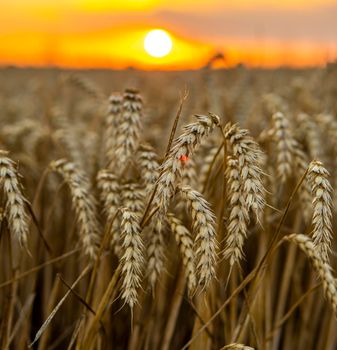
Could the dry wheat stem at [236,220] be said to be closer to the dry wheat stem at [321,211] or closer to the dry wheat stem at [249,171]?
the dry wheat stem at [249,171]

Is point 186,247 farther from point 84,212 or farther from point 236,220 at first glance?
point 84,212

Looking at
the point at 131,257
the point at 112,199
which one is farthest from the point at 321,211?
the point at 112,199

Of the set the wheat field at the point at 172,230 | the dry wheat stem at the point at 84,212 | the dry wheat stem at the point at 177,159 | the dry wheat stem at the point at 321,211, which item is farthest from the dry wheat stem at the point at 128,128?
the dry wheat stem at the point at 321,211

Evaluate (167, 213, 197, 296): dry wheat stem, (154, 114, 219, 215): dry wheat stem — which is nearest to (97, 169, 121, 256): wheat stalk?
(167, 213, 197, 296): dry wheat stem

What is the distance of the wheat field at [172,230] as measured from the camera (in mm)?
1441

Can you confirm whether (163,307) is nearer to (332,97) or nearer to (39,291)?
(39,291)

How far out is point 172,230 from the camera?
1578 millimetres

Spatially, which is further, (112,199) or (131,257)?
(112,199)

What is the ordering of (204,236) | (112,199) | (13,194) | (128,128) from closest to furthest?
1. (204,236)
2. (13,194)
3. (112,199)
4. (128,128)

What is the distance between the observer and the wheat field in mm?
1441

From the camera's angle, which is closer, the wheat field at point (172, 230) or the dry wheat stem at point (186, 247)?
the wheat field at point (172, 230)

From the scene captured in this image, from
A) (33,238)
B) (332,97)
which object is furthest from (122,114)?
(332,97)

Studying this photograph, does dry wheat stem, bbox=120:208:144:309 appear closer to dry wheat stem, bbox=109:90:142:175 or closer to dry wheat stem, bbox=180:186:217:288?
dry wheat stem, bbox=180:186:217:288

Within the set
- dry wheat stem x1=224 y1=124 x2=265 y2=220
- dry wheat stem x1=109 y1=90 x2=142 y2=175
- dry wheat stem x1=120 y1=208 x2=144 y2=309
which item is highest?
dry wheat stem x1=109 y1=90 x2=142 y2=175
